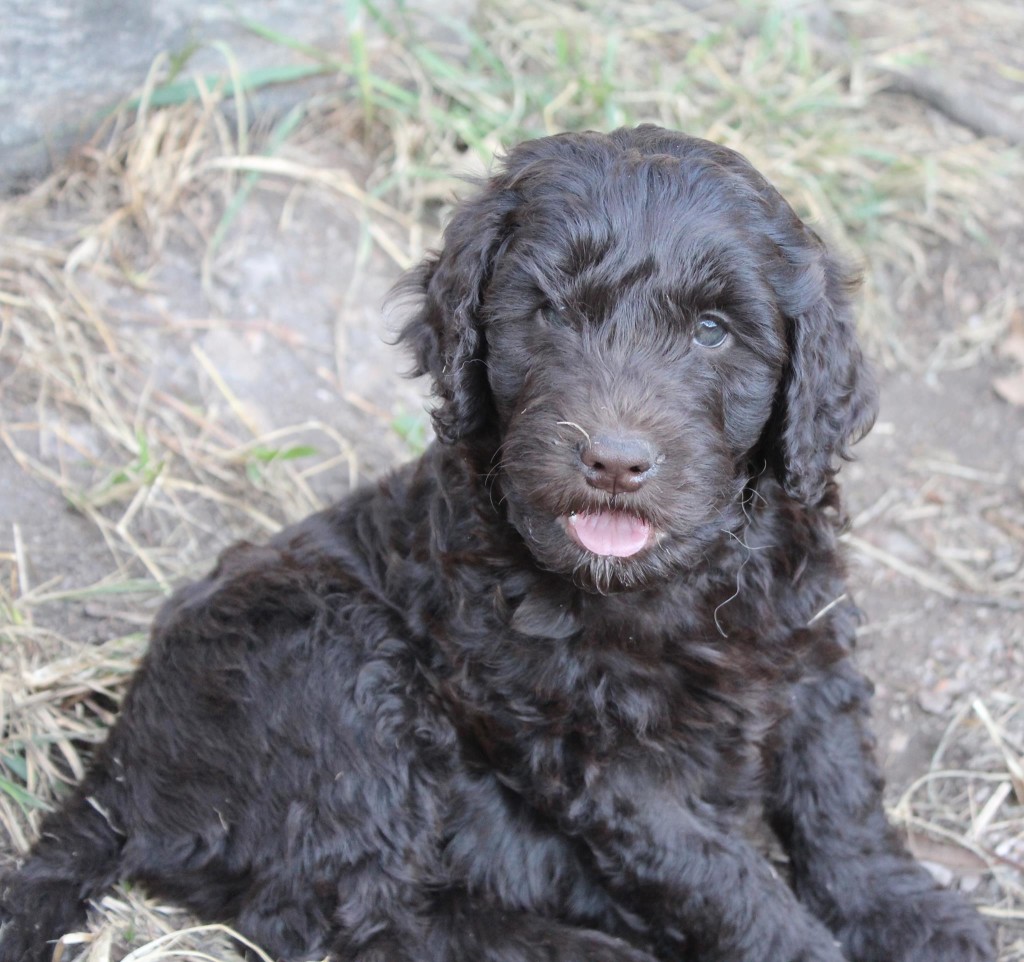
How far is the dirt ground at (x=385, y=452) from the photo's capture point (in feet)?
14.7

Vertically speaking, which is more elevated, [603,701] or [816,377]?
[816,377]

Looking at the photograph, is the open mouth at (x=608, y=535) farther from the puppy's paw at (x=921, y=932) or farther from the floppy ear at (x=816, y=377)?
the puppy's paw at (x=921, y=932)

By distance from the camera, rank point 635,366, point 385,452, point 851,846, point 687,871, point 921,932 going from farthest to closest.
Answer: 1. point 385,452
2. point 851,846
3. point 921,932
4. point 687,871
5. point 635,366

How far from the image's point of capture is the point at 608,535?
3078 millimetres

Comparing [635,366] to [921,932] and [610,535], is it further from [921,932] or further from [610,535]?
[921,932]

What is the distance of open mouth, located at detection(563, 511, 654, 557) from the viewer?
3064 millimetres

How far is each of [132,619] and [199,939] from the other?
1393mm

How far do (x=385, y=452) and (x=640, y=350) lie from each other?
262cm

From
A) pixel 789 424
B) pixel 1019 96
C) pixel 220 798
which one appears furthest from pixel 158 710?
pixel 1019 96

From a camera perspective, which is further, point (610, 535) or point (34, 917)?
point (34, 917)

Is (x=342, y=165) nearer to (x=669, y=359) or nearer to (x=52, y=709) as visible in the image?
(x=52, y=709)

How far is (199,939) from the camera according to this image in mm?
3584

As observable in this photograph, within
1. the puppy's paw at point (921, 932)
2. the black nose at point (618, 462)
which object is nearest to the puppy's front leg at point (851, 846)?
the puppy's paw at point (921, 932)

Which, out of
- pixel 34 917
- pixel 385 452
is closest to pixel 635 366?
pixel 34 917
